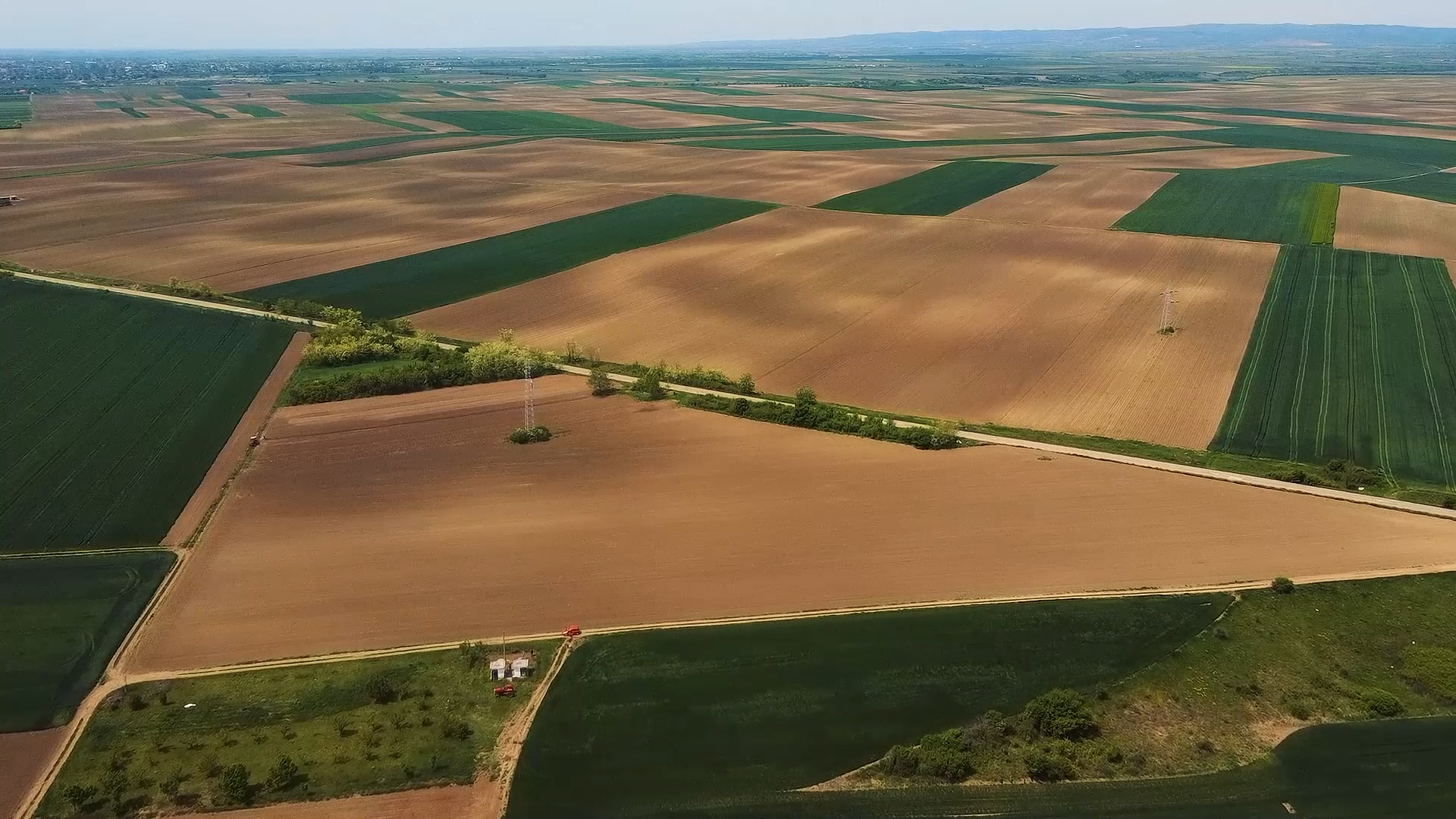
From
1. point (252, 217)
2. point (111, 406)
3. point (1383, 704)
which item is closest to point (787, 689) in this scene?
point (1383, 704)

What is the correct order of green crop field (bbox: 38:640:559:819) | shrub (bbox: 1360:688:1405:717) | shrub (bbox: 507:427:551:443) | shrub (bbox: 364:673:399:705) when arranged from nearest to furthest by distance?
green crop field (bbox: 38:640:559:819) < shrub (bbox: 1360:688:1405:717) < shrub (bbox: 364:673:399:705) < shrub (bbox: 507:427:551:443)

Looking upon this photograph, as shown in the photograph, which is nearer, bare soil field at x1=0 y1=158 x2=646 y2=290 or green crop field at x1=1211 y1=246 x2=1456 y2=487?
green crop field at x1=1211 y1=246 x2=1456 y2=487

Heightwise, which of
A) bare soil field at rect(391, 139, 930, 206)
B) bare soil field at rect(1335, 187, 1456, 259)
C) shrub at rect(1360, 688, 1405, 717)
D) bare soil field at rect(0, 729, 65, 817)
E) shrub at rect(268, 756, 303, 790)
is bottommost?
bare soil field at rect(0, 729, 65, 817)

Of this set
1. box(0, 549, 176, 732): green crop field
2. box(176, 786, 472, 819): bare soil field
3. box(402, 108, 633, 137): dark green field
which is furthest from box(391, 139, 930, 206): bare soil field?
box(176, 786, 472, 819): bare soil field

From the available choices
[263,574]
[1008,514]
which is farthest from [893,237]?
[263,574]

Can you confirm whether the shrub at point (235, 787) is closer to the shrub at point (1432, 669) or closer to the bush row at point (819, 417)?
the bush row at point (819, 417)

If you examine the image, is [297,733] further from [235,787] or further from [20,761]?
[20,761]

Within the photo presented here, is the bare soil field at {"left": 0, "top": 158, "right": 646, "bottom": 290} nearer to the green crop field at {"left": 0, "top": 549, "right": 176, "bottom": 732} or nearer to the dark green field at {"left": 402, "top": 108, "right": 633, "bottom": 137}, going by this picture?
the green crop field at {"left": 0, "top": 549, "right": 176, "bottom": 732}
